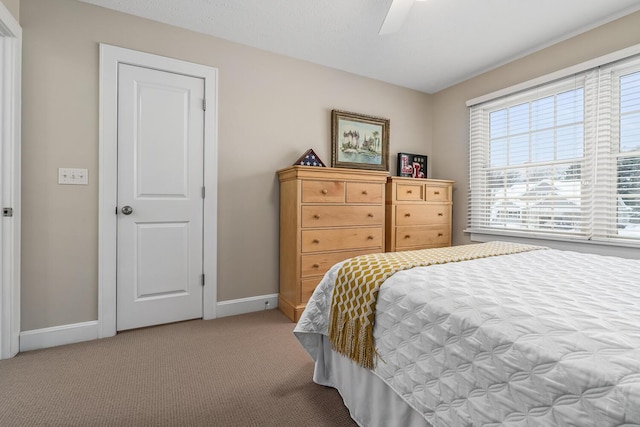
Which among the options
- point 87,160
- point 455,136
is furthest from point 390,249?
point 87,160

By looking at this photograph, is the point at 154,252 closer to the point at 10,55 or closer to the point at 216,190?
the point at 216,190

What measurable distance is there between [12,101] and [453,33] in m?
3.31

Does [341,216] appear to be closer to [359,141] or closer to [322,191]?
[322,191]

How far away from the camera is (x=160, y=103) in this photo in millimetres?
2471

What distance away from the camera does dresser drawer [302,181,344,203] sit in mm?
2635

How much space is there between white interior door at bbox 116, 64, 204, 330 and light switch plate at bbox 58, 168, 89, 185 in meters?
0.22

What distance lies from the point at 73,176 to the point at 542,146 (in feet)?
13.2

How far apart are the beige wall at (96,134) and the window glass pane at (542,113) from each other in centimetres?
158

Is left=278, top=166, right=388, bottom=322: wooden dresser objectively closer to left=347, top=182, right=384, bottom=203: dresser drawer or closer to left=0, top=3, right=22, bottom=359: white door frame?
left=347, top=182, right=384, bottom=203: dresser drawer

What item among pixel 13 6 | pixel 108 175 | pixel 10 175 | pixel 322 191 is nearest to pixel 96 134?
pixel 108 175

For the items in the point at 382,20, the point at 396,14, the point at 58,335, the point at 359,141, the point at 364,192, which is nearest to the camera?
the point at 396,14

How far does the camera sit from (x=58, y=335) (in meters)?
2.15

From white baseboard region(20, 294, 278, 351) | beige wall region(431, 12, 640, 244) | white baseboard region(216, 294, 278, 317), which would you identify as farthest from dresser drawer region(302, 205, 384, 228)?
white baseboard region(20, 294, 278, 351)

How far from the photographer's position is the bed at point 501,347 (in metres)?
0.63
